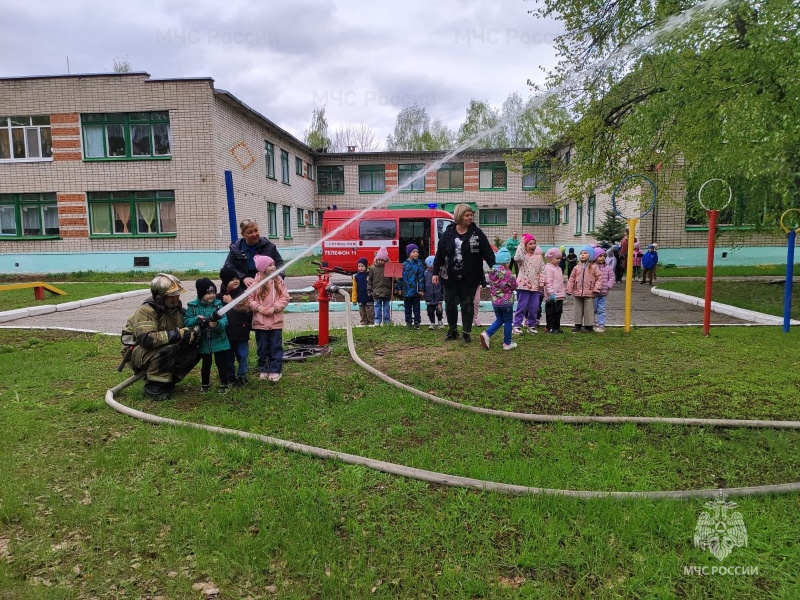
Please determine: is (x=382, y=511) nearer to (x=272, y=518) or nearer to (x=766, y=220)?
(x=272, y=518)

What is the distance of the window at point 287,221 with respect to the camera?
31.5m

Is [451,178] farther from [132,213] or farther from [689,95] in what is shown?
[689,95]

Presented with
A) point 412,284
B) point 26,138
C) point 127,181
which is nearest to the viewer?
point 412,284

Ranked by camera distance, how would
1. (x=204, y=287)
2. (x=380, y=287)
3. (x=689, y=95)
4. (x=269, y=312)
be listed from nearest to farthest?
(x=204, y=287) → (x=269, y=312) → (x=380, y=287) → (x=689, y=95)

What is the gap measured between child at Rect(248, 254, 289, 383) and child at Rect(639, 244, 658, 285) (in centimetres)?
1505

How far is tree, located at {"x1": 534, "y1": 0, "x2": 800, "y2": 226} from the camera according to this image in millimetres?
9562

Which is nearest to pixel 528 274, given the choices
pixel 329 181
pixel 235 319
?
pixel 235 319

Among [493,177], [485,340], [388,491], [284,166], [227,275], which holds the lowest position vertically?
[388,491]

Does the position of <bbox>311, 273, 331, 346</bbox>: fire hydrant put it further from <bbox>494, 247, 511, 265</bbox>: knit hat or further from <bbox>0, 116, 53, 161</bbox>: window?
<bbox>0, 116, 53, 161</bbox>: window

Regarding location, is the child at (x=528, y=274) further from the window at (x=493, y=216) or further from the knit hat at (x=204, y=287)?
the window at (x=493, y=216)

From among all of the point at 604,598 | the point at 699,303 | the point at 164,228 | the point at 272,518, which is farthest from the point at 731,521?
the point at 164,228

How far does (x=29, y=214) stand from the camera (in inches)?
939

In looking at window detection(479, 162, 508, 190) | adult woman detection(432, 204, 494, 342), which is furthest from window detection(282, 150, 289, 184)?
adult woman detection(432, 204, 494, 342)

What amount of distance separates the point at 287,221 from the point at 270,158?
165 inches
